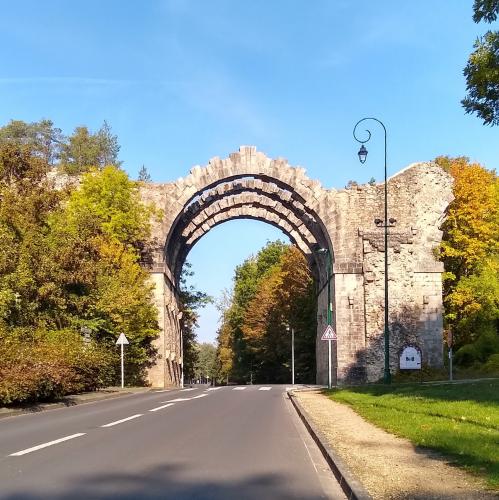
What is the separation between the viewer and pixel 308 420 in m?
14.9

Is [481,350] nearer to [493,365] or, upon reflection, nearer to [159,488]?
[493,365]

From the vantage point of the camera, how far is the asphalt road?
7352 mm

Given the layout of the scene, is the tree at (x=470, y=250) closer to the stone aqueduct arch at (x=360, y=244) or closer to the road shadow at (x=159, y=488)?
the stone aqueduct arch at (x=360, y=244)

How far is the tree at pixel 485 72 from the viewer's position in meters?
11.8

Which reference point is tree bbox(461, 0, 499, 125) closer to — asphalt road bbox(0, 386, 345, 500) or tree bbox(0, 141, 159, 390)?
asphalt road bbox(0, 386, 345, 500)

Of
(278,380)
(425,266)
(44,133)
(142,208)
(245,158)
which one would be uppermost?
(44,133)

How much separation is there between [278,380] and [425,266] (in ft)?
125

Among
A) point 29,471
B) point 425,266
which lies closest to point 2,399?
point 29,471

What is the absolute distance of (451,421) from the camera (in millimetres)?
12477

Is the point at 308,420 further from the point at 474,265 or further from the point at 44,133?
the point at 44,133

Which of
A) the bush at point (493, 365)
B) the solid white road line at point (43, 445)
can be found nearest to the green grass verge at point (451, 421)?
the solid white road line at point (43, 445)

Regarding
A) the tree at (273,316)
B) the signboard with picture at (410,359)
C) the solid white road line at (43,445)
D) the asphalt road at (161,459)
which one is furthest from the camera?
the tree at (273,316)

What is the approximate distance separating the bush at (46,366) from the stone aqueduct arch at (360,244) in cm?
1344

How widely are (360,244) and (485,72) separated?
1087 inches
